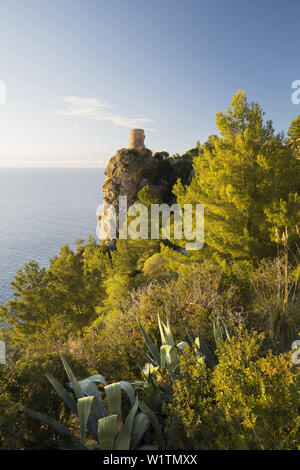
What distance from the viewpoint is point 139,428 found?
2.38 metres

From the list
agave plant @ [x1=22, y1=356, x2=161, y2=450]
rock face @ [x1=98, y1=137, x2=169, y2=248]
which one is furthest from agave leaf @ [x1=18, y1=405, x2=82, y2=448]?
rock face @ [x1=98, y1=137, x2=169, y2=248]

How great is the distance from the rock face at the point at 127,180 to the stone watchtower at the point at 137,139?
2351 millimetres

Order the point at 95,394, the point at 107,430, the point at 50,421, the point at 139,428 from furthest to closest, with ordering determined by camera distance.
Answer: the point at 95,394 → the point at 50,421 → the point at 139,428 → the point at 107,430

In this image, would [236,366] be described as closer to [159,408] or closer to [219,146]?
[159,408]

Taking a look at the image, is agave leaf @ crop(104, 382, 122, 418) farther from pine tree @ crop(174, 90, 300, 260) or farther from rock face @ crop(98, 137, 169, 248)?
rock face @ crop(98, 137, 169, 248)

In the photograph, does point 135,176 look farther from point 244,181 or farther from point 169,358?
point 169,358

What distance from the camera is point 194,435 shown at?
2.31 m

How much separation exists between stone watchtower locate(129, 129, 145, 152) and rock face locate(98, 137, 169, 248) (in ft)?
7.71

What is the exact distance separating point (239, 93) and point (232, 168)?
2.59 metres

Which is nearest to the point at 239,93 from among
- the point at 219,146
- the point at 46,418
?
the point at 219,146

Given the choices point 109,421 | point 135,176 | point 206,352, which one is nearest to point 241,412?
point 109,421

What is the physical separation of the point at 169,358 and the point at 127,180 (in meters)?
39.9

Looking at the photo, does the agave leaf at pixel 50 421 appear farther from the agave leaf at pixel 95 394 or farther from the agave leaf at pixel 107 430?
the agave leaf at pixel 107 430

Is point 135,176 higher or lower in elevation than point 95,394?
higher
